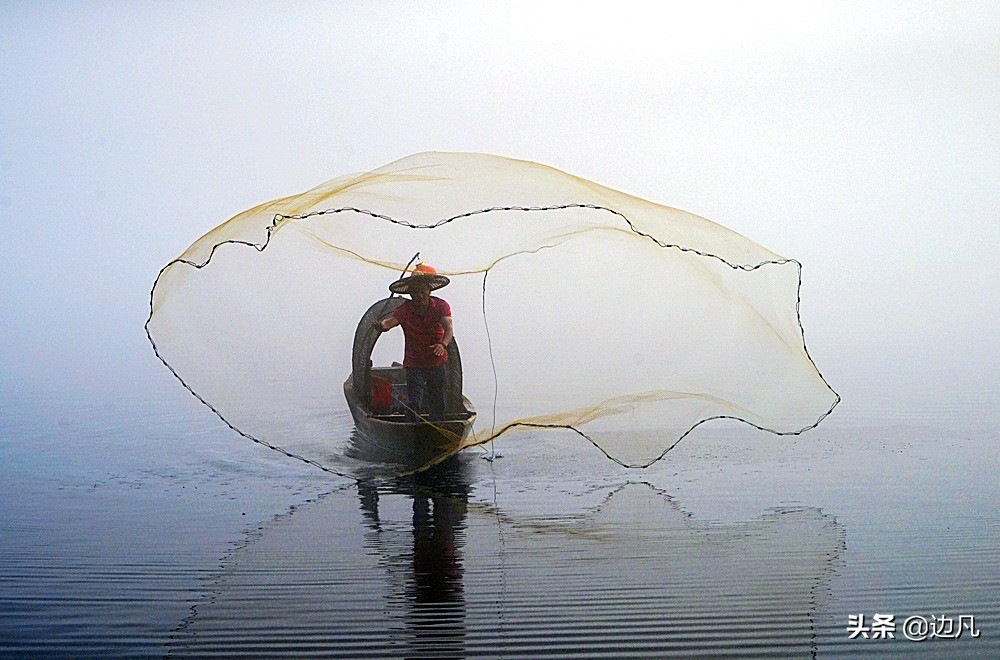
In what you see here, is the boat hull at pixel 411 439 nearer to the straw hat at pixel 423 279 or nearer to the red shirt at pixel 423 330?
the red shirt at pixel 423 330

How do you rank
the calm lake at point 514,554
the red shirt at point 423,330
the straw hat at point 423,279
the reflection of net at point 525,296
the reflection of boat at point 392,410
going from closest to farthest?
the calm lake at point 514,554 → the reflection of net at point 525,296 → the straw hat at point 423,279 → the reflection of boat at point 392,410 → the red shirt at point 423,330

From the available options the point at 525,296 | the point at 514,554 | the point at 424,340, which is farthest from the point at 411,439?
the point at 514,554

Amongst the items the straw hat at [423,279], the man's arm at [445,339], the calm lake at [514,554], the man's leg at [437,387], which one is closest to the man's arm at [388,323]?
the straw hat at [423,279]

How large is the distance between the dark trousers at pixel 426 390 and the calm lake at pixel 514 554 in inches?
28.8

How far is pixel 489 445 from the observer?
12.6m

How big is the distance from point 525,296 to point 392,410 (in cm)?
181

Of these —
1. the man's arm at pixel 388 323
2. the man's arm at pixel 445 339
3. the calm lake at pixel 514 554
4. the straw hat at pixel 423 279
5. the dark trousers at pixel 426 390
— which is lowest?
the calm lake at pixel 514 554

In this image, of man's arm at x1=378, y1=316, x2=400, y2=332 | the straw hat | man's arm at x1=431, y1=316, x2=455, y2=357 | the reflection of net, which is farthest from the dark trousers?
the straw hat

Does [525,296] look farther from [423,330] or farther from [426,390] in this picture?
[426,390]

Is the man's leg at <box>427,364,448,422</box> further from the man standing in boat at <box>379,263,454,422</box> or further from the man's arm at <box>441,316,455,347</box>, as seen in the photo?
the man's arm at <box>441,316,455,347</box>

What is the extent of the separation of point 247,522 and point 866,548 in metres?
4.91

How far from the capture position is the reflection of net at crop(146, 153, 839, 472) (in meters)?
8.80

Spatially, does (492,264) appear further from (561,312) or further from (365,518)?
(365,518)

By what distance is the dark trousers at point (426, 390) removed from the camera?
10.2 metres
